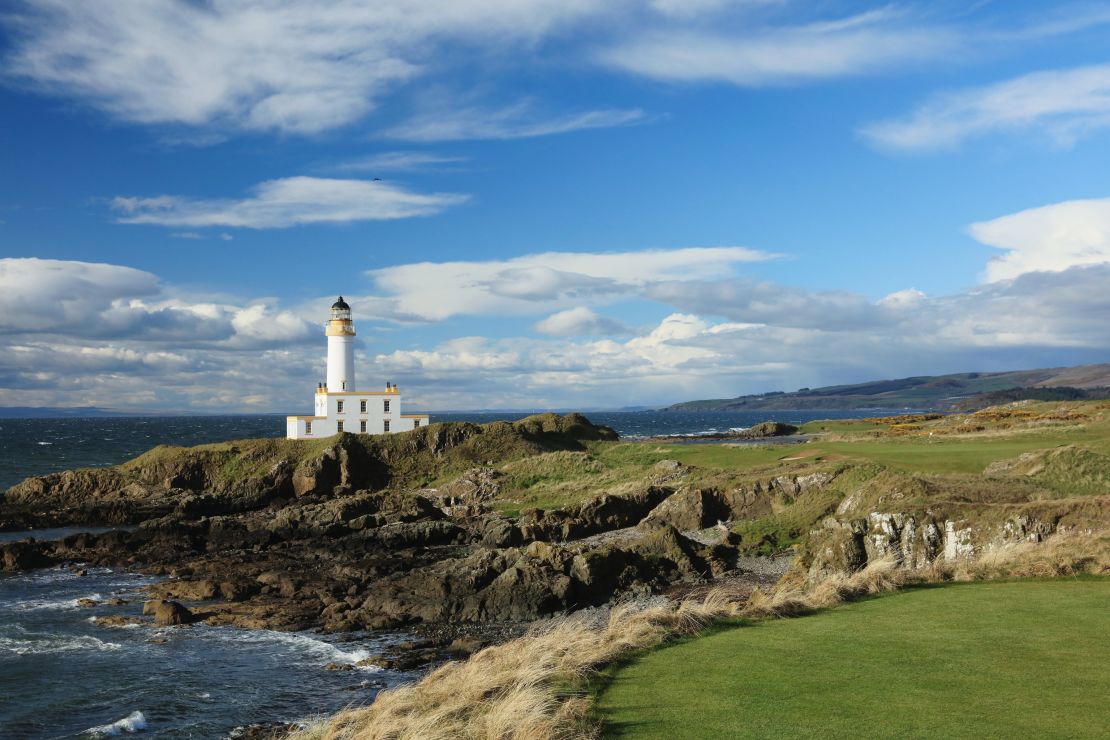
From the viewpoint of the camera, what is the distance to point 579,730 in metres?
8.64

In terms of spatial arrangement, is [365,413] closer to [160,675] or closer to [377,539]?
[377,539]

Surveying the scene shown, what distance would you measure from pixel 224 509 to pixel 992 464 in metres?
39.3

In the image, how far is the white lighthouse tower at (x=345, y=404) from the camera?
205 feet

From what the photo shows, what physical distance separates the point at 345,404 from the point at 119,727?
163 feet

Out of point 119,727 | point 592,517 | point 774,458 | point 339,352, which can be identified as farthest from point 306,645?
point 339,352

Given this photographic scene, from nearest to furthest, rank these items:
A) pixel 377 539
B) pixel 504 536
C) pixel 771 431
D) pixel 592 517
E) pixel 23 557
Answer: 1. pixel 504 536
2. pixel 23 557
3. pixel 592 517
4. pixel 377 539
5. pixel 771 431

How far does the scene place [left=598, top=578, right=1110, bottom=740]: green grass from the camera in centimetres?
821

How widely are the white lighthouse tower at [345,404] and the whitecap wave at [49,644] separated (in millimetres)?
39757

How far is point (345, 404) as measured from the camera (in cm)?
6425

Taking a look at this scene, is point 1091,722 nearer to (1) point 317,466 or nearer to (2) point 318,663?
(2) point 318,663

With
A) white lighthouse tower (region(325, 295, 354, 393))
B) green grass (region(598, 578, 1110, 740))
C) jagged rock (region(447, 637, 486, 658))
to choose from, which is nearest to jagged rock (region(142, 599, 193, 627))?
jagged rock (region(447, 637, 486, 658))

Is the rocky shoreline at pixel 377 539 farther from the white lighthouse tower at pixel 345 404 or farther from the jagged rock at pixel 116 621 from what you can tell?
the white lighthouse tower at pixel 345 404

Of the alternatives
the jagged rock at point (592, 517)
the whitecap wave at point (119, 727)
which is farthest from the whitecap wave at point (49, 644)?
the jagged rock at point (592, 517)

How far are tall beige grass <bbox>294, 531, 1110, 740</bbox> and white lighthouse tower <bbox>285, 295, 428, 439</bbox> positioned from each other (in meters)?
50.4
